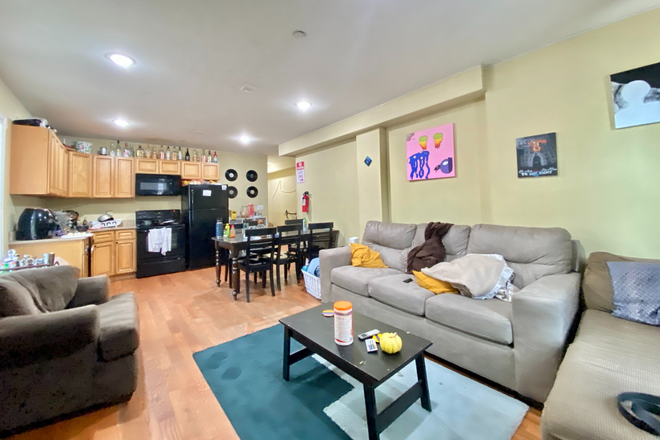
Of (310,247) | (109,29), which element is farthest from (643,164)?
(109,29)

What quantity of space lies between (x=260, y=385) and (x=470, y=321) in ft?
4.80

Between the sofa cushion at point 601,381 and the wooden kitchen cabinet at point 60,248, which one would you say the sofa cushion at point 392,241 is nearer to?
the sofa cushion at point 601,381

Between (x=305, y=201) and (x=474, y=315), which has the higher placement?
(x=305, y=201)

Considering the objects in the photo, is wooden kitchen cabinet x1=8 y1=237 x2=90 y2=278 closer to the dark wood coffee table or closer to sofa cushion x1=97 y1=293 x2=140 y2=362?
sofa cushion x1=97 y1=293 x2=140 y2=362

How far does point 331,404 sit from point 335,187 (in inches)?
137

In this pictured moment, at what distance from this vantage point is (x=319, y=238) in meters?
4.06

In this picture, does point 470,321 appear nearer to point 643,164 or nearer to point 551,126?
point 643,164

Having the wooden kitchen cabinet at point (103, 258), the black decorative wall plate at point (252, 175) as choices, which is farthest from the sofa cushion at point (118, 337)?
the black decorative wall plate at point (252, 175)

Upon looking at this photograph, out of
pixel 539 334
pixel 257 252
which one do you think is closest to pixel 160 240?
pixel 257 252

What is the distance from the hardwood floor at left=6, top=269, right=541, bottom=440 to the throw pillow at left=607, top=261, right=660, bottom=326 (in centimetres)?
81

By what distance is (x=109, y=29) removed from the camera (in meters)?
1.86

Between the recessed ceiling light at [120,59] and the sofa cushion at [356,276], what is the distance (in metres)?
2.74

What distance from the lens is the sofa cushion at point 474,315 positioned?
1577mm

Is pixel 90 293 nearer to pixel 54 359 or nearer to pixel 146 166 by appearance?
pixel 54 359
